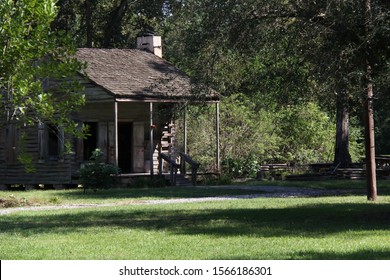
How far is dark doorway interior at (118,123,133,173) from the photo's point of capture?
36.0 meters

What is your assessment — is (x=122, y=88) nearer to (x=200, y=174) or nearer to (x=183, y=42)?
(x=200, y=174)

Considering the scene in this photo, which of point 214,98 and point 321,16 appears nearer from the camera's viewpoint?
point 321,16

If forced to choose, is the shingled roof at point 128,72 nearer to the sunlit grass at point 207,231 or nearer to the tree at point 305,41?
the sunlit grass at point 207,231

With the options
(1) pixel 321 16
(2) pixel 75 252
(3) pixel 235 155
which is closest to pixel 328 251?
(2) pixel 75 252

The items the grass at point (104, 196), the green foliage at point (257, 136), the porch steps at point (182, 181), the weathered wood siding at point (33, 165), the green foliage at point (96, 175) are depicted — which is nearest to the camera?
the grass at point (104, 196)

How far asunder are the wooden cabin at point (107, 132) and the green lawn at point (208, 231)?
35.0ft

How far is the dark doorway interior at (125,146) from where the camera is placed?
1417 inches

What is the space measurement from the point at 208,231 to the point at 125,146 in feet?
65.0

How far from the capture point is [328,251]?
1330 centimetres

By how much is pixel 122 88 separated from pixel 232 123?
859 centimetres

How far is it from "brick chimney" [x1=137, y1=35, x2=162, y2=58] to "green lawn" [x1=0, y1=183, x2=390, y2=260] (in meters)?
16.8

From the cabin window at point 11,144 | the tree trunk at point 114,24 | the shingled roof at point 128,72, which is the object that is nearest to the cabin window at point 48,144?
the cabin window at point 11,144

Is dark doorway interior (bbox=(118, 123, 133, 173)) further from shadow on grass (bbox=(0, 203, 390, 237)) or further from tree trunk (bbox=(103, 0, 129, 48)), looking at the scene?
shadow on grass (bbox=(0, 203, 390, 237))

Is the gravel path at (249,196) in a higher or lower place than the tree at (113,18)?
lower
